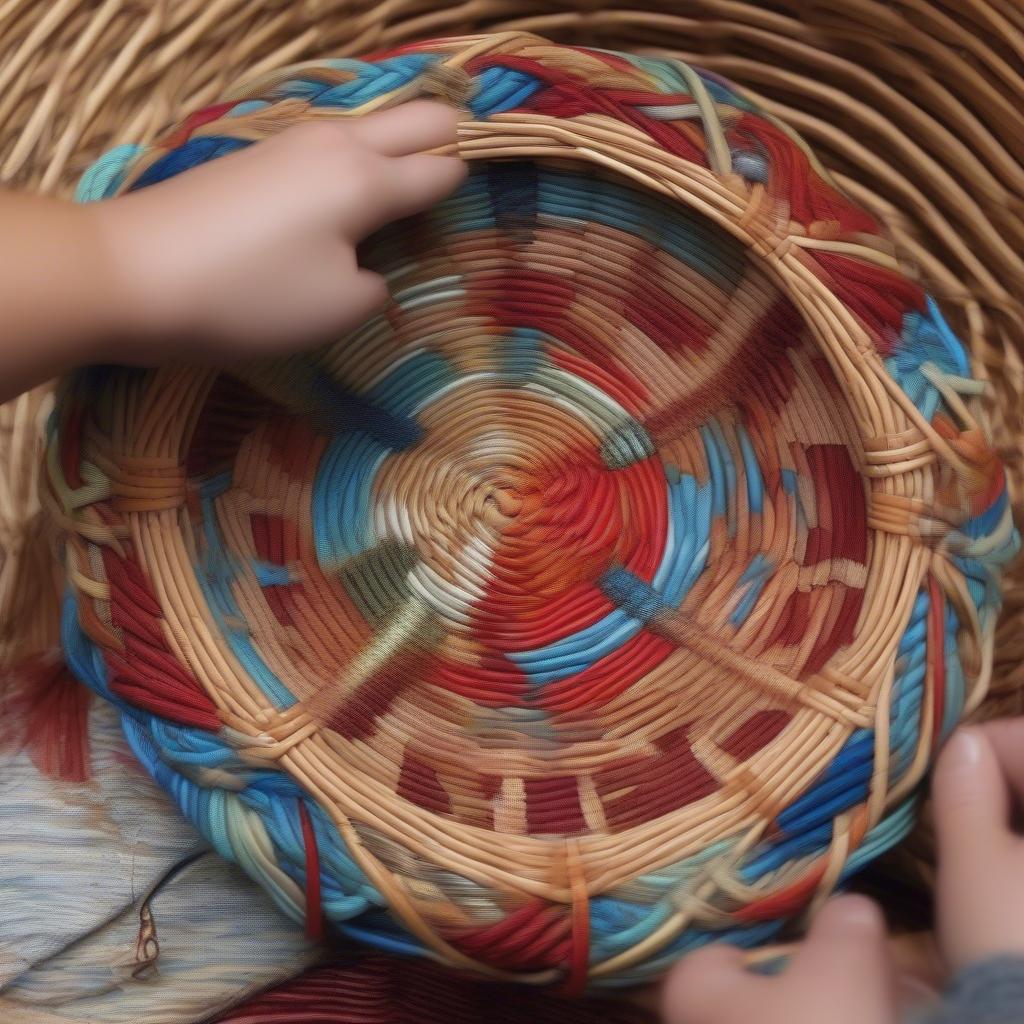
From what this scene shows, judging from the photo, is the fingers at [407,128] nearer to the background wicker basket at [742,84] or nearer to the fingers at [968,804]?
the background wicker basket at [742,84]

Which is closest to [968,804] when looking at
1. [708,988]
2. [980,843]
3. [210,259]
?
[980,843]

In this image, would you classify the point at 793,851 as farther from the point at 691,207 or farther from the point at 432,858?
the point at 691,207

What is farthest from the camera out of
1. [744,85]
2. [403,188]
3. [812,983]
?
[744,85]

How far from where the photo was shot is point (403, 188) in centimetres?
54

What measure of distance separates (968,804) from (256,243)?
1.29 ft

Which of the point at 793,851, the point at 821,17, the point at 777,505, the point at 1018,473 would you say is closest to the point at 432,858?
the point at 793,851

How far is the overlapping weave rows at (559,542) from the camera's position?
54 cm

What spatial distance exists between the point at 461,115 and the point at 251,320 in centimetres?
17

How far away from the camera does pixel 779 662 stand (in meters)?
0.63

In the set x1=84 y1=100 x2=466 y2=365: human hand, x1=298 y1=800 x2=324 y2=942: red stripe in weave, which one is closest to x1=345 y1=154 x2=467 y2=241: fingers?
x1=84 y1=100 x2=466 y2=365: human hand

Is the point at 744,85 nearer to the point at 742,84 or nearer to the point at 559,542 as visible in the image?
the point at 742,84

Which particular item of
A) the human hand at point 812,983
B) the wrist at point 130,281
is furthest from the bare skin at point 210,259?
the human hand at point 812,983

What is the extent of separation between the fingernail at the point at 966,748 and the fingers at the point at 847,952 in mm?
82

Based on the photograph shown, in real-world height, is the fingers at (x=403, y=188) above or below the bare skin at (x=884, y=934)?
above
